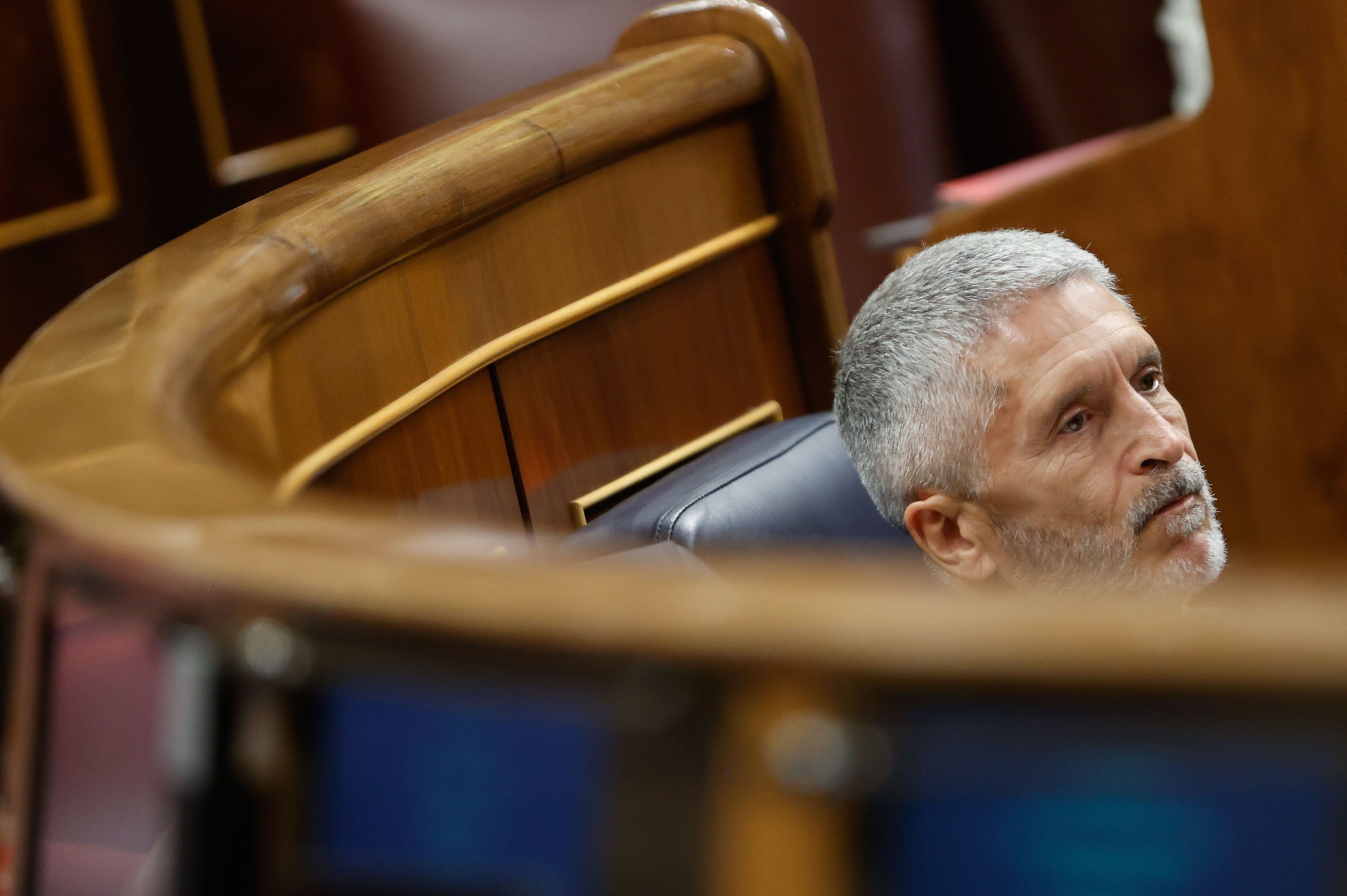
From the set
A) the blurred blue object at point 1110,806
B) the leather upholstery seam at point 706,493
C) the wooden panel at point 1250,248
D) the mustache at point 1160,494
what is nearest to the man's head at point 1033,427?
the mustache at point 1160,494

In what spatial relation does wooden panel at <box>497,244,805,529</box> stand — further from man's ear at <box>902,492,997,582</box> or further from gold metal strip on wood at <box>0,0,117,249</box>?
gold metal strip on wood at <box>0,0,117,249</box>

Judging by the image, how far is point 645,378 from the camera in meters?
1.39

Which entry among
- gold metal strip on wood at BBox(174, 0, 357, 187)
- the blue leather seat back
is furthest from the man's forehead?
gold metal strip on wood at BBox(174, 0, 357, 187)

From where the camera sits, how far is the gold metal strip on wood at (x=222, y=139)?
9.85 ft

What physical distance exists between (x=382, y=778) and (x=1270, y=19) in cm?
172

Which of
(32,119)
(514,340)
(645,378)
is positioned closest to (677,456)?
(645,378)

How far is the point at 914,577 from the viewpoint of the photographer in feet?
1.49

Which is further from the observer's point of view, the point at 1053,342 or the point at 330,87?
the point at 330,87

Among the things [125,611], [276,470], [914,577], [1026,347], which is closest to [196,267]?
[276,470]

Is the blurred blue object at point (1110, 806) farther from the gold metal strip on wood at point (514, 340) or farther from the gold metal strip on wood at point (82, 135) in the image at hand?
the gold metal strip on wood at point (82, 135)

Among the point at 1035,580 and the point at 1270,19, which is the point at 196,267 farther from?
the point at 1270,19

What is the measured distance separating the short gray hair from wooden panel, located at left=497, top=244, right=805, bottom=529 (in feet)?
0.61

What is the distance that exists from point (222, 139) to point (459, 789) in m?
2.88

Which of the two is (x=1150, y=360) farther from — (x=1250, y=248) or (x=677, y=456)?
(x=1250, y=248)
